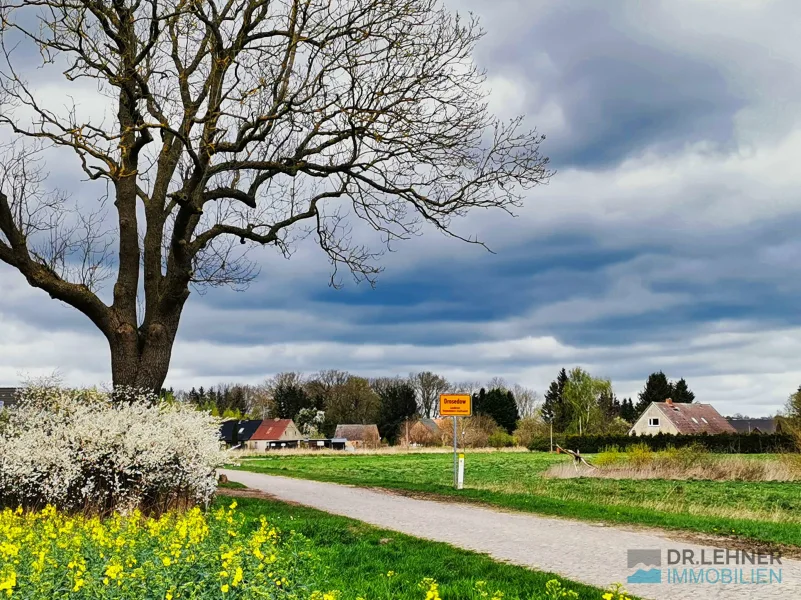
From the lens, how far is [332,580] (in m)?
7.76

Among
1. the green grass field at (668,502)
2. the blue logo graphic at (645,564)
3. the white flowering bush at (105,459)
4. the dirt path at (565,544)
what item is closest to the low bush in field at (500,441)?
the green grass field at (668,502)

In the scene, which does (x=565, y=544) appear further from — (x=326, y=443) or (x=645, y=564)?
(x=326, y=443)

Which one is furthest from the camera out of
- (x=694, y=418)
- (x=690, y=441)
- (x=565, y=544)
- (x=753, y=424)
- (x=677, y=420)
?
(x=753, y=424)

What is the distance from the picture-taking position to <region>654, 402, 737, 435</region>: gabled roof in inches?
2933

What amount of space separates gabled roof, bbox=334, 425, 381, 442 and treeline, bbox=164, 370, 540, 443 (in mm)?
2175

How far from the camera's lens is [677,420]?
7475cm

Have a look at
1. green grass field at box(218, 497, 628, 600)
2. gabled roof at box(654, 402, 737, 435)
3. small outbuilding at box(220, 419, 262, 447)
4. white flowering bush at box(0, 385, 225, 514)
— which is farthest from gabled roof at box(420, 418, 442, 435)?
green grass field at box(218, 497, 628, 600)

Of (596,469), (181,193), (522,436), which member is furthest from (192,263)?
(522,436)

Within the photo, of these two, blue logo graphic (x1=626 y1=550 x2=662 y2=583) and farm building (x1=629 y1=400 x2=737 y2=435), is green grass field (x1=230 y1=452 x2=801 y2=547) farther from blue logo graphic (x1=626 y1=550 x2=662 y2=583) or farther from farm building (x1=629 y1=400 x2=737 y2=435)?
farm building (x1=629 y1=400 x2=737 y2=435)

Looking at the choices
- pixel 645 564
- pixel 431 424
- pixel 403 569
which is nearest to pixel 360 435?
pixel 431 424

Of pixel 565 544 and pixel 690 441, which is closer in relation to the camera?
pixel 565 544

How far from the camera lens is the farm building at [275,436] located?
83.9 meters

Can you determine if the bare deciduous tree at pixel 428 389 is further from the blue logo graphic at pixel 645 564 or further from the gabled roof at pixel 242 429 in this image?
the blue logo graphic at pixel 645 564

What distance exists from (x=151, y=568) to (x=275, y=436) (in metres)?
80.6
